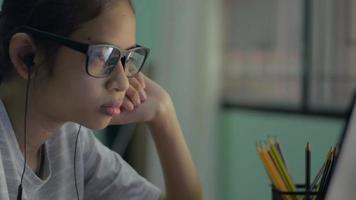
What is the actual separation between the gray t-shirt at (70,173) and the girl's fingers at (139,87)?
125 mm

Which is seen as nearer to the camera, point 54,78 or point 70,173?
point 54,78

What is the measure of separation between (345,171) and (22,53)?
0.51 meters

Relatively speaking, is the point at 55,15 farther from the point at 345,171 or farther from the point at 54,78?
the point at 345,171

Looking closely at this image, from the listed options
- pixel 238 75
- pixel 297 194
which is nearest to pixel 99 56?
pixel 297 194

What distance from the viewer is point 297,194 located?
91 centimetres

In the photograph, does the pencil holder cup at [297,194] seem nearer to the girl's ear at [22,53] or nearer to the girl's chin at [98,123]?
the girl's chin at [98,123]

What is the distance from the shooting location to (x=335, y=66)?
2.43 meters

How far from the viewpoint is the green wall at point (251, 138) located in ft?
7.86

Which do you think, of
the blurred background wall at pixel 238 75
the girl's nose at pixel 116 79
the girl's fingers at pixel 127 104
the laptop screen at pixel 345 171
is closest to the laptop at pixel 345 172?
the laptop screen at pixel 345 171

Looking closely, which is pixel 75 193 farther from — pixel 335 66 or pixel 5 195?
pixel 335 66

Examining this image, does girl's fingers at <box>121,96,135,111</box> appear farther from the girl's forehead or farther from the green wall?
the green wall

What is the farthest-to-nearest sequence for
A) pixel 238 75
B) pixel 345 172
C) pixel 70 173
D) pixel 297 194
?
pixel 238 75
pixel 70 173
pixel 297 194
pixel 345 172

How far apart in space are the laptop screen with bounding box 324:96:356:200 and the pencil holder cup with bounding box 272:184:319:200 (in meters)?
0.09

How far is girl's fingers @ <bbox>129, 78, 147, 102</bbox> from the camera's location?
1179 mm
